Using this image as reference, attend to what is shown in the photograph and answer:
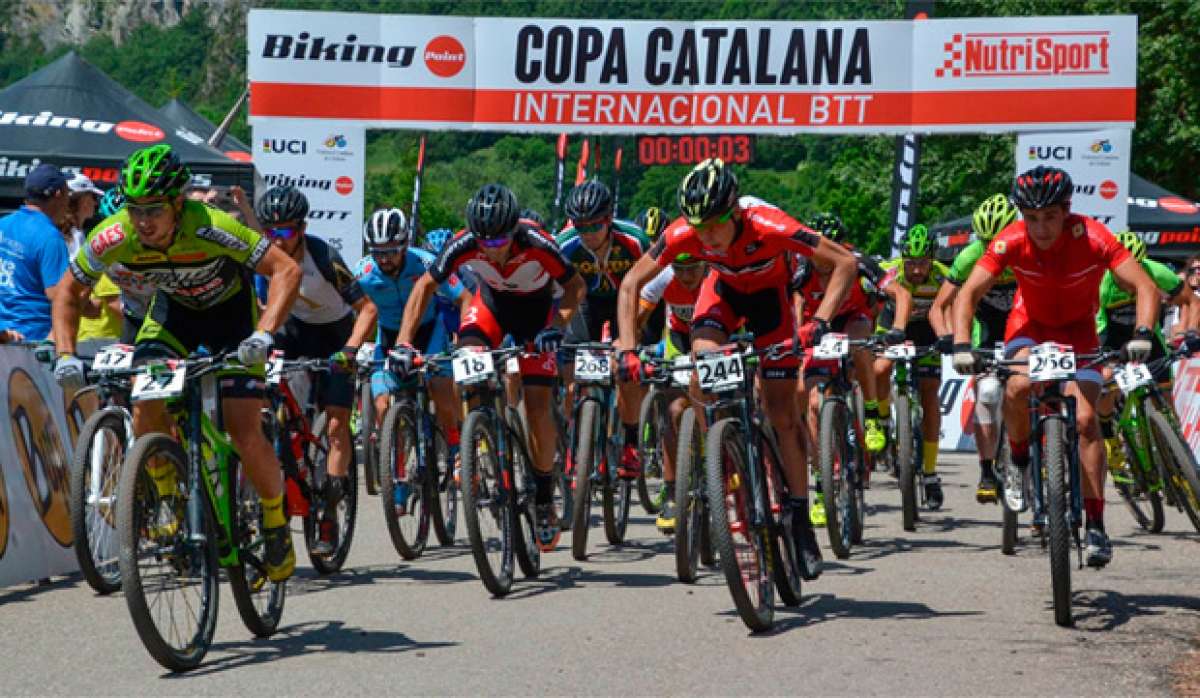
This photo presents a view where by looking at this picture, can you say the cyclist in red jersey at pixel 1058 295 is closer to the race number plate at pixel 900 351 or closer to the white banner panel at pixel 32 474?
the race number plate at pixel 900 351

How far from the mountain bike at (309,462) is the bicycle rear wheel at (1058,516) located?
3.45 meters

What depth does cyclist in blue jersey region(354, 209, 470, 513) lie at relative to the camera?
11.5 meters

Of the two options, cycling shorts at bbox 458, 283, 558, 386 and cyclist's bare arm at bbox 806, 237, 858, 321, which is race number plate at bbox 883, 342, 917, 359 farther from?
cyclist's bare arm at bbox 806, 237, 858, 321

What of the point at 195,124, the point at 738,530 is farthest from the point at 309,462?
the point at 195,124

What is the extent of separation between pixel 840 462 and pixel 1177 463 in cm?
192

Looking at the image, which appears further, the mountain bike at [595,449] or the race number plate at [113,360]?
the mountain bike at [595,449]

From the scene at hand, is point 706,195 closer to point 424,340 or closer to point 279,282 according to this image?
point 279,282

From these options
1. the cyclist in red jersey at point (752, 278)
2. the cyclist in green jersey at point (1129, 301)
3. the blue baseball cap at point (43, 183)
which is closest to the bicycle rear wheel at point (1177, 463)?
the cyclist in green jersey at point (1129, 301)

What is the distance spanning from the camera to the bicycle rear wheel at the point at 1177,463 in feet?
32.7

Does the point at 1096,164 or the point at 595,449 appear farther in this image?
the point at 1096,164

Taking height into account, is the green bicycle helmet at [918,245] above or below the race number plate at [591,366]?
above

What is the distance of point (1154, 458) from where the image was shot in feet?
36.1

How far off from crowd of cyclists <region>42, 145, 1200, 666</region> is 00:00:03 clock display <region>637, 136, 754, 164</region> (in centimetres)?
1196

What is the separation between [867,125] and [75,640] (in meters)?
17.4
